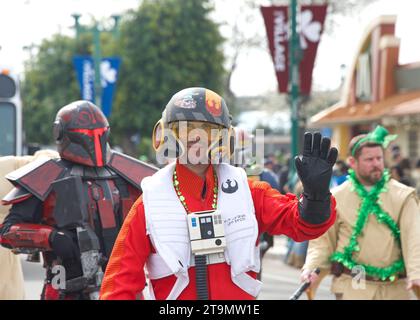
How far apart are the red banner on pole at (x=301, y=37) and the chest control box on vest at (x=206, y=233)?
14608mm

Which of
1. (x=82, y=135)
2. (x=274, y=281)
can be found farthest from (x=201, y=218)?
(x=274, y=281)

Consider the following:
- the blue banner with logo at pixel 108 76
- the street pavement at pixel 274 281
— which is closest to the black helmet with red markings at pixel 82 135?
the street pavement at pixel 274 281

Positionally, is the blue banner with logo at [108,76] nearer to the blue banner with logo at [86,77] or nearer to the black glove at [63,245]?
the blue banner with logo at [86,77]

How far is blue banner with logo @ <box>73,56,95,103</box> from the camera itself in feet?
81.8

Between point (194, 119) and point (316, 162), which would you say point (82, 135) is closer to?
point (194, 119)

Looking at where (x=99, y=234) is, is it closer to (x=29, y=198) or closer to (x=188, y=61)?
(x=29, y=198)

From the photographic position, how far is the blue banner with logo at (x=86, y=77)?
2492 cm

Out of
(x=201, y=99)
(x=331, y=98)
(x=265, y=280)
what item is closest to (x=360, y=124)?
(x=331, y=98)

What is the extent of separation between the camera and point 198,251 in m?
3.83

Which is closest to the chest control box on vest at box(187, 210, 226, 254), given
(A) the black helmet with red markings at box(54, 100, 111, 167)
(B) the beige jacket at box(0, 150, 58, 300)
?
(A) the black helmet with red markings at box(54, 100, 111, 167)

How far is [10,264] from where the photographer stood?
263 inches

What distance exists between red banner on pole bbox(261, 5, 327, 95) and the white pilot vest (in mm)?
14518

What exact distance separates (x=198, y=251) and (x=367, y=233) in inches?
112

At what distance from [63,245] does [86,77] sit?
20.0m
